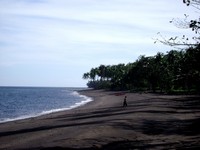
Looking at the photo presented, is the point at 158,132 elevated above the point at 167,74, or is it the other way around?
the point at 167,74

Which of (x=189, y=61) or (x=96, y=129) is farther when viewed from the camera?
(x=96, y=129)

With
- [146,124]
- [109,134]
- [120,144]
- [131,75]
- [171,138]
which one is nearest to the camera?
[120,144]

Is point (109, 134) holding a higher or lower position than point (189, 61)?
lower

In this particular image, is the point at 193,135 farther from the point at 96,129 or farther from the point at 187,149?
the point at 96,129

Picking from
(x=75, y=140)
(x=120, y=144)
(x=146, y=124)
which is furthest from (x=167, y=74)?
(x=146, y=124)

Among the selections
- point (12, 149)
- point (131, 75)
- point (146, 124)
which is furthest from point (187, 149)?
point (131, 75)

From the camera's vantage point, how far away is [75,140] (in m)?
17.9

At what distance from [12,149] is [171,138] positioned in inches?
316

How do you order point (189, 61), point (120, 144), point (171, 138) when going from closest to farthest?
1. point (189, 61)
2. point (120, 144)
3. point (171, 138)

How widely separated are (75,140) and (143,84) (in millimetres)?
108841

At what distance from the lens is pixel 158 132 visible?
19.9m

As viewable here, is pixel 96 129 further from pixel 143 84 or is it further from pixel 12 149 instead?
pixel 143 84

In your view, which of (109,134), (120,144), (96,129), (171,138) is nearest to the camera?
(120,144)

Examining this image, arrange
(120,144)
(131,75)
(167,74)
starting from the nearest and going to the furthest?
1. (167,74)
2. (120,144)
3. (131,75)
